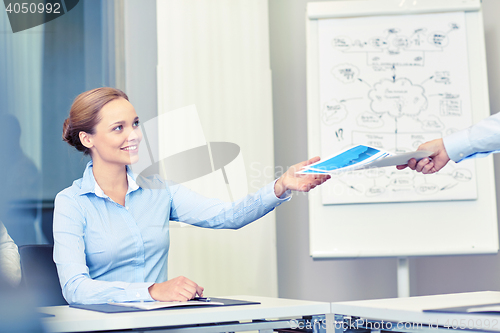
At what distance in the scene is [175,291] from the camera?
1.15 meters

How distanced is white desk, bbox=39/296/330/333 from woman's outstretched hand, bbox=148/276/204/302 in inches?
5.6

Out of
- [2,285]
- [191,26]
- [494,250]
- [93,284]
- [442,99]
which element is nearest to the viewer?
[2,285]

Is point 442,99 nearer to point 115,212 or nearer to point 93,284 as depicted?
point 115,212

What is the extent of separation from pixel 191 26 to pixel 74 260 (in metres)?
1.55

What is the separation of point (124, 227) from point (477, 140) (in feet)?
3.53

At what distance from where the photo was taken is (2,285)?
0.28 m

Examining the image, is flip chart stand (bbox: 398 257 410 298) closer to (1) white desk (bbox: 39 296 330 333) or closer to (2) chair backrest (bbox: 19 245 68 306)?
(1) white desk (bbox: 39 296 330 333)

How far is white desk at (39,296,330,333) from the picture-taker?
0.88 metres

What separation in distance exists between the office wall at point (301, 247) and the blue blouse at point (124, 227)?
46.2 inches

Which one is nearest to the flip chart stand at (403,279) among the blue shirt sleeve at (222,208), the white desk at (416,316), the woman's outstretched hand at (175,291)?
the blue shirt sleeve at (222,208)

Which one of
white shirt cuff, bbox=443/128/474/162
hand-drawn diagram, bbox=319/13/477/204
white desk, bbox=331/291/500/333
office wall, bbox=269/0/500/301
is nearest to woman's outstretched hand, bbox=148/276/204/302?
white desk, bbox=331/291/500/333

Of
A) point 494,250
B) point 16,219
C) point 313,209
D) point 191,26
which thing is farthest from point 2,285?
point 191,26

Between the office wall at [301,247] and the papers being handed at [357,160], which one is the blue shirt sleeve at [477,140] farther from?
the office wall at [301,247]

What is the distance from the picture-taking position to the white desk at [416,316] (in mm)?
843
